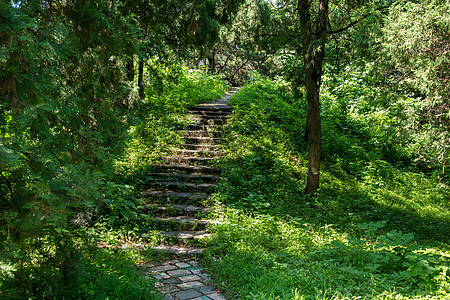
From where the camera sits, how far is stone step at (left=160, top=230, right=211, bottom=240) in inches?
216

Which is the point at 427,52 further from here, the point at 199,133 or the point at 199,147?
the point at 199,133

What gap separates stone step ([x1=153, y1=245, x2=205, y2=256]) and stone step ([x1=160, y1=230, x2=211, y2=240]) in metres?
0.21

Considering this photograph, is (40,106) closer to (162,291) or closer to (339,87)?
(162,291)

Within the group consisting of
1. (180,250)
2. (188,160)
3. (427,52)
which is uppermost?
(427,52)

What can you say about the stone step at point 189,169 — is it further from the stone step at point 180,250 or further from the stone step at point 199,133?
the stone step at point 180,250

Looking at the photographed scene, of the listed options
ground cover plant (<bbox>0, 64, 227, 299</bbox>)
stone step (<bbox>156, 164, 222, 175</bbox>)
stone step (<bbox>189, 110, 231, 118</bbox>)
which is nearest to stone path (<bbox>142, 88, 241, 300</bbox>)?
stone step (<bbox>156, 164, 222, 175</bbox>)

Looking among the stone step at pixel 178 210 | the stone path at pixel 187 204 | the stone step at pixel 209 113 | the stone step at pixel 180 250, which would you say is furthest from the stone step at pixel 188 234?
the stone step at pixel 209 113

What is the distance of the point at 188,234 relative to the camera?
18.6 ft

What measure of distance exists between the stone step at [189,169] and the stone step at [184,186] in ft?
1.91

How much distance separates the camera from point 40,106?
236 cm

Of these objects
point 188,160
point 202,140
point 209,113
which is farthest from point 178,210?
point 209,113

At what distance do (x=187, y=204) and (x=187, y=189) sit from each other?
55 cm

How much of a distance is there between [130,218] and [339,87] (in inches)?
446

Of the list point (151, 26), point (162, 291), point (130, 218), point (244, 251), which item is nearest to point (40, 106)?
point (162, 291)
